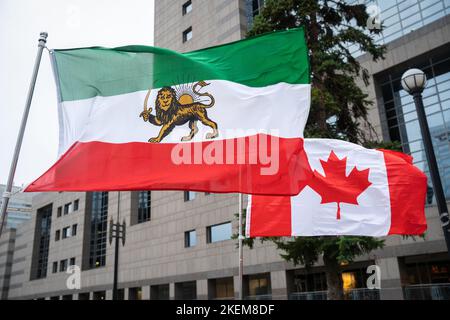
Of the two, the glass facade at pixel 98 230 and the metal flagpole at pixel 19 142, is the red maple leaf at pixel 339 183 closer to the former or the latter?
the metal flagpole at pixel 19 142

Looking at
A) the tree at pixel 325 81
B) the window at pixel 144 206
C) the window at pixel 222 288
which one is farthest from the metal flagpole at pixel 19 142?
the window at pixel 144 206

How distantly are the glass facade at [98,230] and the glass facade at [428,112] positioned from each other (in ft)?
137

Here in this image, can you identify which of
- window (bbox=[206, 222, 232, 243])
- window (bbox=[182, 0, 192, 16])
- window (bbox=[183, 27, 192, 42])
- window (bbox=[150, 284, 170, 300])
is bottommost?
window (bbox=[150, 284, 170, 300])

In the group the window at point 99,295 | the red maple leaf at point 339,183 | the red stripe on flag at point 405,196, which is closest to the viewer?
the red stripe on flag at point 405,196

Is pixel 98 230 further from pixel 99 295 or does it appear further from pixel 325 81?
pixel 325 81

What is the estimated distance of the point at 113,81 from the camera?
294 inches

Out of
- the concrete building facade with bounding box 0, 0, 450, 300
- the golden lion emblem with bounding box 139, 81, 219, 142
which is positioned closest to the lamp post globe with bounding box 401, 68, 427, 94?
the golden lion emblem with bounding box 139, 81, 219, 142

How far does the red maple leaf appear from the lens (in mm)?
10188

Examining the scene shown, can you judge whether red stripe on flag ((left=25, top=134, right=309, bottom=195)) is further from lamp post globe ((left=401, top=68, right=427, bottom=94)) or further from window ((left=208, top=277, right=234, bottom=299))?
window ((left=208, top=277, right=234, bottom=299))

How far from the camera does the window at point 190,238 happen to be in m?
42.1

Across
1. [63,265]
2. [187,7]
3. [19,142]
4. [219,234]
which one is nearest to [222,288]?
[219,234]

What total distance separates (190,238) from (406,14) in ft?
88.0

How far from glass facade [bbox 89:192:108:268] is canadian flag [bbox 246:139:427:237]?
51.6 metres

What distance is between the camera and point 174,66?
7.66 metres
